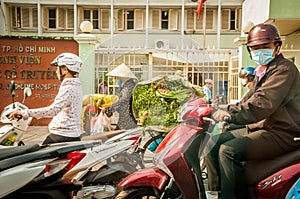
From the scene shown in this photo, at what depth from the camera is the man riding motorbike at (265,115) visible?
Result: 223 cm

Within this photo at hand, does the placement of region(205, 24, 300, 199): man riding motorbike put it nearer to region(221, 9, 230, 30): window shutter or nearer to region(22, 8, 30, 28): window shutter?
region(221, 9, 230, 30): window shutter

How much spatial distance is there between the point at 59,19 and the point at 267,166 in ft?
58.9

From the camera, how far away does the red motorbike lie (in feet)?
7.51

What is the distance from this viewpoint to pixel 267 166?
2320mm

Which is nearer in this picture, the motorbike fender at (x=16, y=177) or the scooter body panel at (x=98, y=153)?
the motorbike fender at (x=16, y=177)

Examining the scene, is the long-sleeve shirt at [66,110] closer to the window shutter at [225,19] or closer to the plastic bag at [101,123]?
the plastic bag at [101,123]

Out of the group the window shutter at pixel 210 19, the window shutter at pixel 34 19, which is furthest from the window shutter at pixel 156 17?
the window shutter at pixel 34 19

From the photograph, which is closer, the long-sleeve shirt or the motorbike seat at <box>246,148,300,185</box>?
the motorbike seat at <box>246,148,300,185</box>

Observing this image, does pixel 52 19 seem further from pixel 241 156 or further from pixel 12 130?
pixel 241 156

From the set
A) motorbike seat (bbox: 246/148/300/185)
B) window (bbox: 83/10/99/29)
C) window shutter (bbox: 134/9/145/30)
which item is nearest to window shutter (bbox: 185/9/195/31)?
window shutter (bbox: 134/9/145/30)

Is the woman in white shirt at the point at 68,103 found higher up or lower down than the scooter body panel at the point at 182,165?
higher up

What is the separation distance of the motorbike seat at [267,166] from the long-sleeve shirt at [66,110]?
163 cm

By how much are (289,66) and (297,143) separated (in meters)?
0.56

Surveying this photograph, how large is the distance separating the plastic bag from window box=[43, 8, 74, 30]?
51.9 ft
